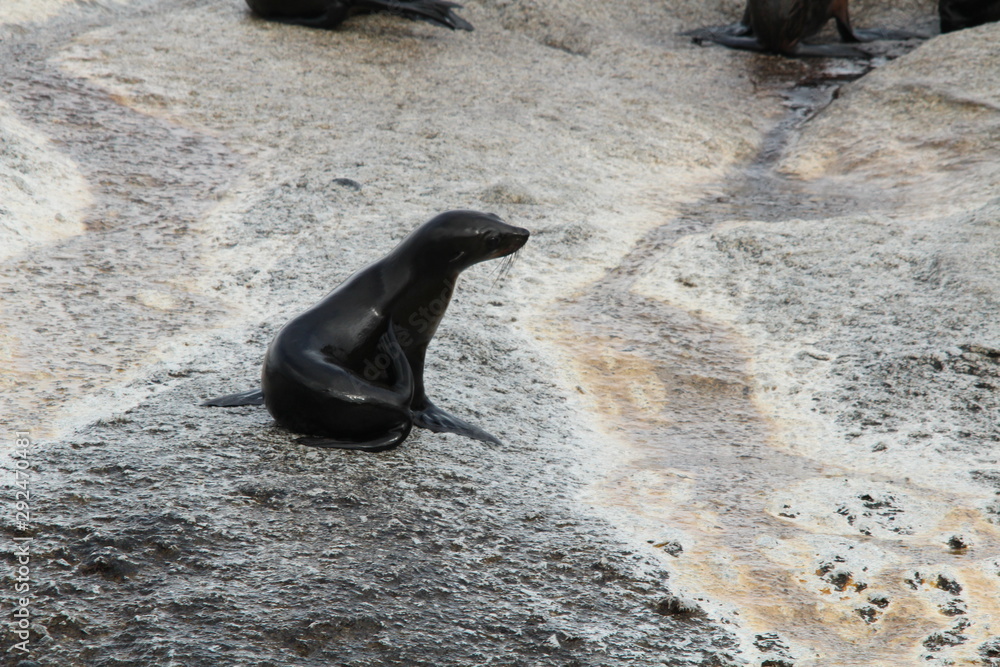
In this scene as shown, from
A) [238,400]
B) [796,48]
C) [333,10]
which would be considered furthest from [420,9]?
[238,400]

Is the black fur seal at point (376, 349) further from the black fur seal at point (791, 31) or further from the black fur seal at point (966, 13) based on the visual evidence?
the black fur seal at point (966, 13)

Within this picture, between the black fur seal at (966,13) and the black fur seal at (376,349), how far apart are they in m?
7.56

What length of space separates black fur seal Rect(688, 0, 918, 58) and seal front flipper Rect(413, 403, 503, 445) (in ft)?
22.9

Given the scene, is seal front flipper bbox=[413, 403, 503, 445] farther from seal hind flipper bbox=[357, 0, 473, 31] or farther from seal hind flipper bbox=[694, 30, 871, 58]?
seal hind flipper bbox=[694, 30, 871, 58]

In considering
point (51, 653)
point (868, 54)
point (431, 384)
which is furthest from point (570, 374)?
point (868, 54)

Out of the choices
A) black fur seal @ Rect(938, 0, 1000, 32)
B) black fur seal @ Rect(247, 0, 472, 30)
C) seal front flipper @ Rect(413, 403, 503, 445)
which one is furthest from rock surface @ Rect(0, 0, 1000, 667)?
black fur seal @ Rect(938, 0, 1000, 32)

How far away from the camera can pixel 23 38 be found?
298 inches

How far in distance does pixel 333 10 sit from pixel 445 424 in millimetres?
6295

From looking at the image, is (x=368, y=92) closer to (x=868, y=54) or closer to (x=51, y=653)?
(x=868, y=54)

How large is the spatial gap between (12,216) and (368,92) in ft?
10.7

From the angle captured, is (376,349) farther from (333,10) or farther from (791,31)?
(791,31)

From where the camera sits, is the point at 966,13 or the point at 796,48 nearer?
the point at 966,13

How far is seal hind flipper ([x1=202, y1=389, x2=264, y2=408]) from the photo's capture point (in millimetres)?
3156

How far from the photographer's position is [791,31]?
29.4 feet
